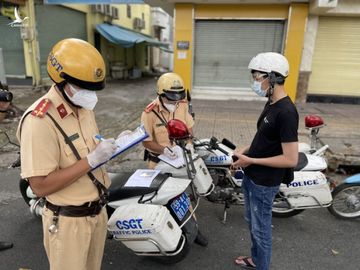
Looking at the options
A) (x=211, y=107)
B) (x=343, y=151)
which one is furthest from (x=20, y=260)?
(x=211, y=107)

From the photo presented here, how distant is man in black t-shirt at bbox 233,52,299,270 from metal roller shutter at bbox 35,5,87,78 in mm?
11950

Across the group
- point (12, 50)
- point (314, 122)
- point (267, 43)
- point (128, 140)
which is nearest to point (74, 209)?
point (128, 140)

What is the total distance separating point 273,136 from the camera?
6.93ft

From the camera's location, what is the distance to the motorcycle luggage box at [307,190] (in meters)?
3.15

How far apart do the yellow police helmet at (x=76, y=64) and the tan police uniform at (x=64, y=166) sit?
15 cm

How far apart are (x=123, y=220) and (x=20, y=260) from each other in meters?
1.38

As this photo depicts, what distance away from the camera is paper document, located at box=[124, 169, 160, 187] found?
2511 millimetres

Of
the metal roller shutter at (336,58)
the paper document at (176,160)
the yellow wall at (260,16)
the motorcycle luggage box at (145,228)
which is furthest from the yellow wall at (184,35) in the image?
the motorcycle luggage box at (145,228)

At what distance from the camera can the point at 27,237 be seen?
3111 millimetres

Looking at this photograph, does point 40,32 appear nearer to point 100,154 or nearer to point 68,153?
point 68,153

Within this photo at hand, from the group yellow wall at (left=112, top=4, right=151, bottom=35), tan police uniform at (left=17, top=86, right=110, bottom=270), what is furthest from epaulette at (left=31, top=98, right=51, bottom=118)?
yellow wall at (left=112, top=4, right=151, bottom=35)

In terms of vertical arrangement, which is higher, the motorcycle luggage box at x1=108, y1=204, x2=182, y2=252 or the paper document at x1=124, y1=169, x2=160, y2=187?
the paper document at x1=124, y1=169, x2=160, y2=187

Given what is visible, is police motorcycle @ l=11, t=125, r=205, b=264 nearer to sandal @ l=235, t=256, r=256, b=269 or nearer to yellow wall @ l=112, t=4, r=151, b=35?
sandal @ l=235, t=256, r=256, b=269

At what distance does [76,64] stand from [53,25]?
43.4 feet
